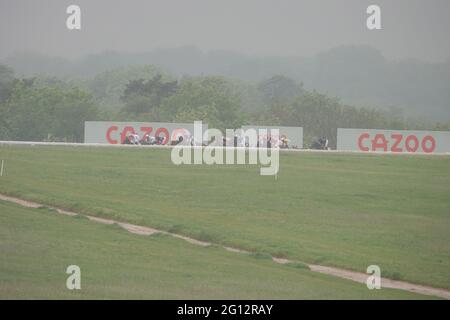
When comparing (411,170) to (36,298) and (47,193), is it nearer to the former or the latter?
(47,193)

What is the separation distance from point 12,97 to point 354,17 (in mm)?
76395

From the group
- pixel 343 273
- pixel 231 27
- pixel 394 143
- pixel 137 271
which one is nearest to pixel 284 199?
pixel 343 273

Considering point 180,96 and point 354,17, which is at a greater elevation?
point 354,17

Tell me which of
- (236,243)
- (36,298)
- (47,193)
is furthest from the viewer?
(47,193)

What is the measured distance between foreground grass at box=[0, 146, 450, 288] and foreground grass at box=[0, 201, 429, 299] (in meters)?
2.57

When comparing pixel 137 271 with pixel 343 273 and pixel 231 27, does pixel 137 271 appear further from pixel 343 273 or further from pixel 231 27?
pixel 231 27

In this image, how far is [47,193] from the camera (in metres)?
30.2

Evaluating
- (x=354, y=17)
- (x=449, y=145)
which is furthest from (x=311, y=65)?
(x=449, y=145)

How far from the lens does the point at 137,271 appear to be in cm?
1609

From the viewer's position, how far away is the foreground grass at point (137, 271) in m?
14.3

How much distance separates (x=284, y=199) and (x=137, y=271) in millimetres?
15683

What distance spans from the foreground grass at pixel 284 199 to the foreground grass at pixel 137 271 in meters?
2.57

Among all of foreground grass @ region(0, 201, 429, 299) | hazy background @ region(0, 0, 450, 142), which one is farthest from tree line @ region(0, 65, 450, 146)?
foreground grass @ region(0, 201, 429, 299)

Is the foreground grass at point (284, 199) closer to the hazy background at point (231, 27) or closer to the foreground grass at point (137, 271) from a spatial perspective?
the foreground grass at point (137, 271)
